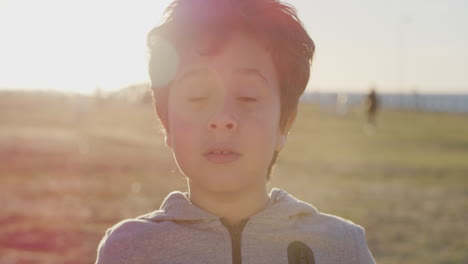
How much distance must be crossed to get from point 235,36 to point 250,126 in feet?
1.16

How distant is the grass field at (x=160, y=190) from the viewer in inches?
299

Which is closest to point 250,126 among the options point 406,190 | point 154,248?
point 154,248

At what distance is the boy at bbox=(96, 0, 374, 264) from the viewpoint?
2383 millimetres

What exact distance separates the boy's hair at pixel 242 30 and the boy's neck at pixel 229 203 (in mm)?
320

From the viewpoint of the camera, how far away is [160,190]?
11.2m

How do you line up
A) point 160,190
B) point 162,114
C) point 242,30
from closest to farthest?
point 242,30 < point 162,114 < point 160,190

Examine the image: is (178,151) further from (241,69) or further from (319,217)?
(319,217)

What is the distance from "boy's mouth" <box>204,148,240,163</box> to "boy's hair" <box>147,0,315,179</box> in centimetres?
36

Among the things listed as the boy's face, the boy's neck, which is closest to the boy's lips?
the boy's face

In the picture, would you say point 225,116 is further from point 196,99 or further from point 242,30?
point 242,30

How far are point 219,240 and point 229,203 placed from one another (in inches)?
5.6

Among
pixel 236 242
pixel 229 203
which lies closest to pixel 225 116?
pixel 229 203

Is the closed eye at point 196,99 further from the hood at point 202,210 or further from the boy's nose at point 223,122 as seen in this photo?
the hood at point 202,210

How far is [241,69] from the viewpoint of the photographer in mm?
2453
